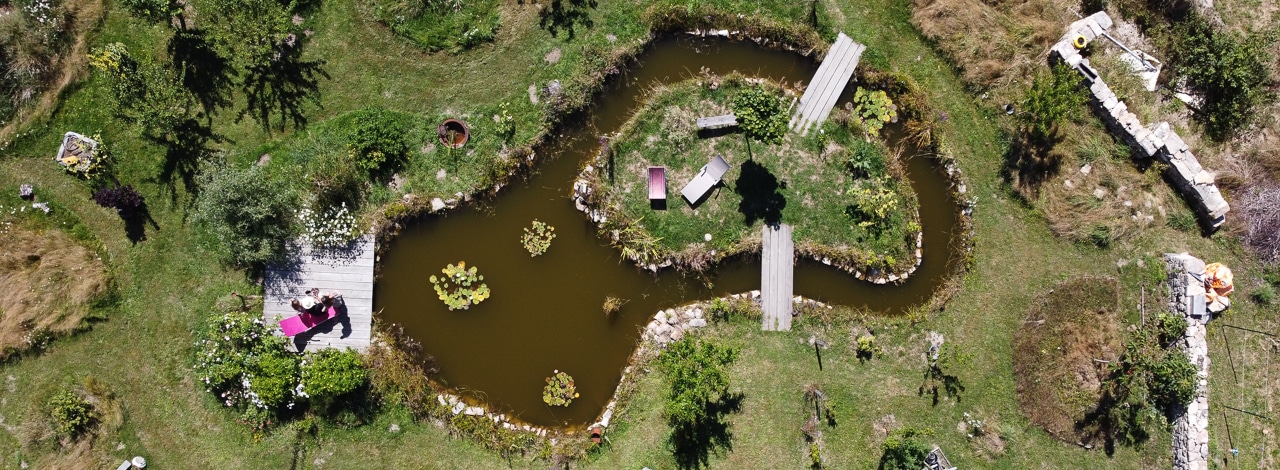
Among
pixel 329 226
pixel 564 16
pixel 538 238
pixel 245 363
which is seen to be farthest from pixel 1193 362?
pixel 245 363

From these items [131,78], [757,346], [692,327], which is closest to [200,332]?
[131,78]

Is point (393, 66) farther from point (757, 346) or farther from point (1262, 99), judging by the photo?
point (1262, 99)

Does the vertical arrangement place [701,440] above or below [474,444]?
above

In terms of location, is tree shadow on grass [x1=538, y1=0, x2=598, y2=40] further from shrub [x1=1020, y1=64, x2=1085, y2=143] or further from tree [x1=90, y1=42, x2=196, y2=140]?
shrub [x1=1020, y1=64, x2=1085, y2=143]

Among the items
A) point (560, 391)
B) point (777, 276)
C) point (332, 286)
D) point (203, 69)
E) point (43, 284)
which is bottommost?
point (560, 391)

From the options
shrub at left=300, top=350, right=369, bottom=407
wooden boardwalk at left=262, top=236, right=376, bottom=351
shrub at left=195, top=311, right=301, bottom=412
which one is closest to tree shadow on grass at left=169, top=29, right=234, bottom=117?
wooden boardwalk at left=262, top=236, right=376, bottom=351

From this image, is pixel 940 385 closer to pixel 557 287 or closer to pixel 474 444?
pixel 557 287

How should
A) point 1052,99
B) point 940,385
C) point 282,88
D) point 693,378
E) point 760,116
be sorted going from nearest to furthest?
point 760,116 < point 693,378 < point 1052,99 < point 940,385 < point 282,88
